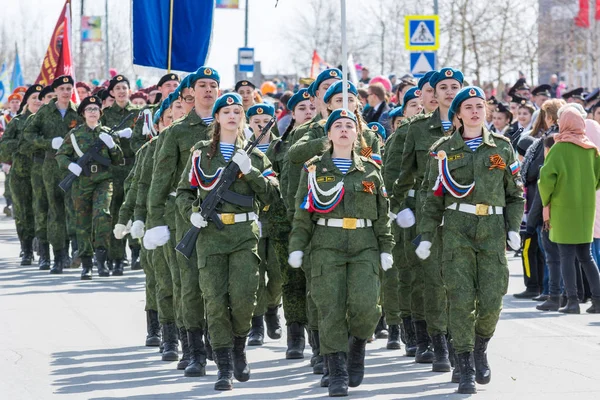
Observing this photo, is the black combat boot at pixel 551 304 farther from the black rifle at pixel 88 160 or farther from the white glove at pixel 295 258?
the black rifle at pixel 88 160

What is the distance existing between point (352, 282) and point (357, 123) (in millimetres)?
1204

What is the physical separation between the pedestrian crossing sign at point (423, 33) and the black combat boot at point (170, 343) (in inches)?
414

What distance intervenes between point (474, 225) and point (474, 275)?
0.34 metres

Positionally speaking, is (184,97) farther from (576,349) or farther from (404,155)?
(576,349)

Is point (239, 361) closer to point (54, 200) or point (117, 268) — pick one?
point (117, 268)

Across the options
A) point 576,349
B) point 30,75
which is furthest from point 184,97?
point 30,75

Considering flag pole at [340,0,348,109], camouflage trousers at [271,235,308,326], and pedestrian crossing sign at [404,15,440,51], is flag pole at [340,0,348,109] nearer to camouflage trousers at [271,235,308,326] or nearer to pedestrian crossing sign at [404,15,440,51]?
camouflage trousers at [271,235,308,326]

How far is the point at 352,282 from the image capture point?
9445 millimetres

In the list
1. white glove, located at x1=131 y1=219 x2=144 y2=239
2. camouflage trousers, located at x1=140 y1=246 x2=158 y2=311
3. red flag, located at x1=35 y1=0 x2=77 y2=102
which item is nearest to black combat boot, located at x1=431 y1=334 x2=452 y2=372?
white glove, located at x1=131 y1=219 x2=144 y2=239

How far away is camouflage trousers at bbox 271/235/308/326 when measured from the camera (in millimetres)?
11258

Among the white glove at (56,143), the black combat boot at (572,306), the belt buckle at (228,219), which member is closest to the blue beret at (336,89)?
the belt buckle at (228,219)

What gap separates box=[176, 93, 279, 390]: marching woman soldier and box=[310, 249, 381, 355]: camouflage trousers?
0.55 m

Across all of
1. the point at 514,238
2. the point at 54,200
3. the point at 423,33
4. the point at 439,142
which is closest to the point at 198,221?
the point at 439,142

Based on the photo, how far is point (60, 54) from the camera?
21.5m
